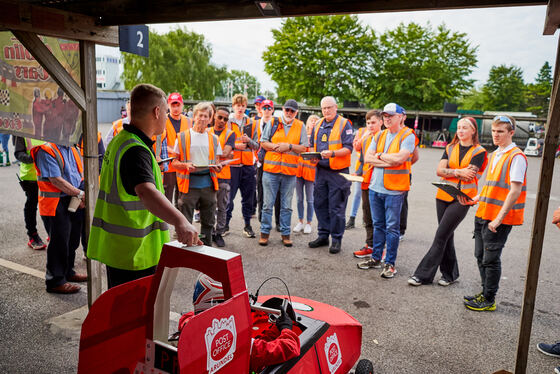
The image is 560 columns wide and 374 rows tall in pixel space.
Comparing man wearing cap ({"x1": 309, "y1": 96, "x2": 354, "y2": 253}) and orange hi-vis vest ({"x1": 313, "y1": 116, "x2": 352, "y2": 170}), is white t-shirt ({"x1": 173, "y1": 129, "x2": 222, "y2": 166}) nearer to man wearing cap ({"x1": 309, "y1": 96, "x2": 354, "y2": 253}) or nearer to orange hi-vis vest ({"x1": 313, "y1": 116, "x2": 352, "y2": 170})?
man wearing cap ({"x1": 309, "y1": 96, "x2": 354, "y2": 253})

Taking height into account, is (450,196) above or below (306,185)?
above

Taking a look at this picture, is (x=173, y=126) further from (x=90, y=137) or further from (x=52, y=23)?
(x=52, y=23)

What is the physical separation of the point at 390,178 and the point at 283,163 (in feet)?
6.13

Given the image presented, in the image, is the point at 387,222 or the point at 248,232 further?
the point at 248,232

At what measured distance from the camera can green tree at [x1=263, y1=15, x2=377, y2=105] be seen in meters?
40.8

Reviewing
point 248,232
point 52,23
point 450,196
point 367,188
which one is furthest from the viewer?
point 248,232

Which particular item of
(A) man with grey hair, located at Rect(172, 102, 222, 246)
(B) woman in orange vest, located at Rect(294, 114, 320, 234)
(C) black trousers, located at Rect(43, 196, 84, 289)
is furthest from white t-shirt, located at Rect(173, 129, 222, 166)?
(B) woman in orange vest, located at Rect(294, 114, 320, 234)

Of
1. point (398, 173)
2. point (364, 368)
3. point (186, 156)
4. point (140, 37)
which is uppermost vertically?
point (140, 37)

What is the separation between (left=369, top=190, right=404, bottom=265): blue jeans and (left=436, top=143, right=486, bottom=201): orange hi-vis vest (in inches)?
23.0

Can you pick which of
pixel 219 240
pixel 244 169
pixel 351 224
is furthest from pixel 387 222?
→ pixel 244 169

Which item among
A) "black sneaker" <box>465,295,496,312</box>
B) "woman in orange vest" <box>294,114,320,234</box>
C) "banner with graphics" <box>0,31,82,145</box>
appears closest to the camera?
"banner with graphics" <box>0,31,82,145</box>

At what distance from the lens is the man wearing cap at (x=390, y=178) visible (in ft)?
17.6

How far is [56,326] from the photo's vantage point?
12.8 ft

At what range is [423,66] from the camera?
40.9 meters
